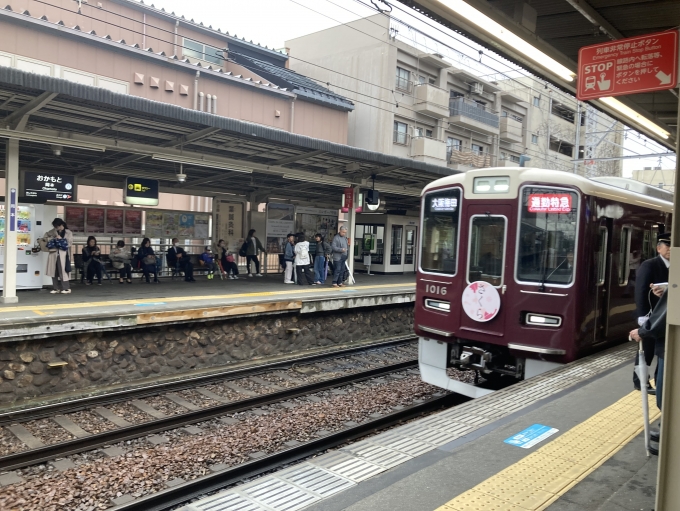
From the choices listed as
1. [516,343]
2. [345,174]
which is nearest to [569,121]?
[345,174]

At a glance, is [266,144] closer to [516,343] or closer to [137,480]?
[516,343]

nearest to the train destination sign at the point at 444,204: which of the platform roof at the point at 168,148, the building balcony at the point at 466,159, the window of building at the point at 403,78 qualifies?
the platform roof at the point at 168,148

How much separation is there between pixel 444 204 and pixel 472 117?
23.8m

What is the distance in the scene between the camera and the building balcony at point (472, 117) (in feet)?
92.3

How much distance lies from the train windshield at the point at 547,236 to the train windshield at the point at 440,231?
888mm

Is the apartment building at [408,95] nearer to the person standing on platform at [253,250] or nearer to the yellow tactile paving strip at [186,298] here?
the person standing on platform at [253,250]

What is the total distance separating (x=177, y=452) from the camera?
18.6ft

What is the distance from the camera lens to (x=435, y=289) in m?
7.12

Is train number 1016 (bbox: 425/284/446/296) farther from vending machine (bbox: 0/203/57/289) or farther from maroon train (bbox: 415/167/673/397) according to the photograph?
vending machine (bbox: 0/203/57/289)

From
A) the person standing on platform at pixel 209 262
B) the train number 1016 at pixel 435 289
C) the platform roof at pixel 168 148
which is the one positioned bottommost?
the person standing on platform at pixel 209 262

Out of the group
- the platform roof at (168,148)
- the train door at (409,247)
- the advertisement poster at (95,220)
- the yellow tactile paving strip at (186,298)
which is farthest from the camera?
the train door at (409,247)

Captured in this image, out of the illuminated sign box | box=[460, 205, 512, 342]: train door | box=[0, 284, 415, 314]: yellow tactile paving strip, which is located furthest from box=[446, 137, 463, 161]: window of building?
box=[460, 205, 512, 342]: train door

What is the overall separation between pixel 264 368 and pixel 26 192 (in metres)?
5.62

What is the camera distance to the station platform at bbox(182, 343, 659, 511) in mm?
3103
